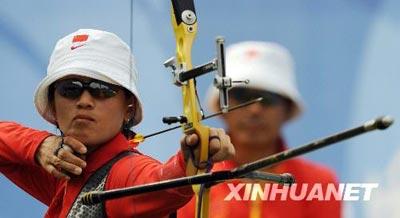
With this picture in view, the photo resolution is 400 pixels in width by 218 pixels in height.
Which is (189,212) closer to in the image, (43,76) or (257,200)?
(257,200)

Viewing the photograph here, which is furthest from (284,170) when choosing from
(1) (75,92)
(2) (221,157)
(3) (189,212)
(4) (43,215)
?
(4) (43,215)

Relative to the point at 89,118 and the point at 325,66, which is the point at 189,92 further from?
the point at 89,118

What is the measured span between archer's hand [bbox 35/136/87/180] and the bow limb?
14.5 inches

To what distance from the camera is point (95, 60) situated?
232 cm

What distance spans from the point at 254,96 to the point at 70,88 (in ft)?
2.00

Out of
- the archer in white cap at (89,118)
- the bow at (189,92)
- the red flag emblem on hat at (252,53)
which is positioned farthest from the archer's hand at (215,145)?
the archer in white cap at (89,118)

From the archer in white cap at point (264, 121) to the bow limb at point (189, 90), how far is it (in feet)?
0.12

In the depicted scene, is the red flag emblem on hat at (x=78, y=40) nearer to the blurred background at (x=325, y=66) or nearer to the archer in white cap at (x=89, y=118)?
the archer in white cap at (x=89, y=118)

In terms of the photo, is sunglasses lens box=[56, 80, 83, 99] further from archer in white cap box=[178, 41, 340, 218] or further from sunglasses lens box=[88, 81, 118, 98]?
archer in white cap box=[178, 41, 340, 218]

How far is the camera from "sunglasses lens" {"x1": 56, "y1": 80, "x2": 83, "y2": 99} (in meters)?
2.30

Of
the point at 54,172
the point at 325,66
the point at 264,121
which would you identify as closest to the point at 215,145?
the point at 264,121

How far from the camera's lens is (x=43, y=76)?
8.34 ft

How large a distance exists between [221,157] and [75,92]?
0.55 m

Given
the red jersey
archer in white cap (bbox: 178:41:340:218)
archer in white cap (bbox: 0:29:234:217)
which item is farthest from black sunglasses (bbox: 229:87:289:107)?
archer in white cap (bbox: 0:29:234:217)
